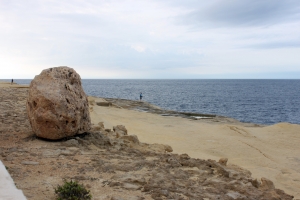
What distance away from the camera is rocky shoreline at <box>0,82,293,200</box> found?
5.43 m

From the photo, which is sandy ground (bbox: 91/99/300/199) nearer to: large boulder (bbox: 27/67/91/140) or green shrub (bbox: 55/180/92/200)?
large boulder (bbox: 27/67/91/140)

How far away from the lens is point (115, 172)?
646cm

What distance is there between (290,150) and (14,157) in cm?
1255

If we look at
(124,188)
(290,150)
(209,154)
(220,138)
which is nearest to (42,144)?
(124,188)

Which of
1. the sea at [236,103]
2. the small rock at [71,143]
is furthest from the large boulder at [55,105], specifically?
the sea at [236,103]

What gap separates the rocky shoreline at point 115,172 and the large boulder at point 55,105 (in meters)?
0.32

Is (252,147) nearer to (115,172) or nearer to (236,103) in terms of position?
(115,172)

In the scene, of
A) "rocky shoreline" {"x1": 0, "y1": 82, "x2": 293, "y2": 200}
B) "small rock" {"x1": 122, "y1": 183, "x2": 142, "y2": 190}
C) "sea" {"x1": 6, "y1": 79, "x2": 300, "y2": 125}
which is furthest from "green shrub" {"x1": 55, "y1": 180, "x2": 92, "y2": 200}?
"sea" {"x1": 6, "y1": 79, "x2": 300, "y2": 125}

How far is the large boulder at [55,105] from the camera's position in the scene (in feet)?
27.3

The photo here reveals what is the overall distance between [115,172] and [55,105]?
295cm

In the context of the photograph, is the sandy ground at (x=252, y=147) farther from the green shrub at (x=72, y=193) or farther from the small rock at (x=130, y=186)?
the green shrub at (x=72, y=193)

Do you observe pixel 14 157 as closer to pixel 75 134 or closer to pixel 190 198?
pixel 75 134

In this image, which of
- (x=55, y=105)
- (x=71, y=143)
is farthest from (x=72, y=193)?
(x=55, y=105)

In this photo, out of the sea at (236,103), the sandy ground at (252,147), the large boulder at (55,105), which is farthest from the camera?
the sea at (236,103)
